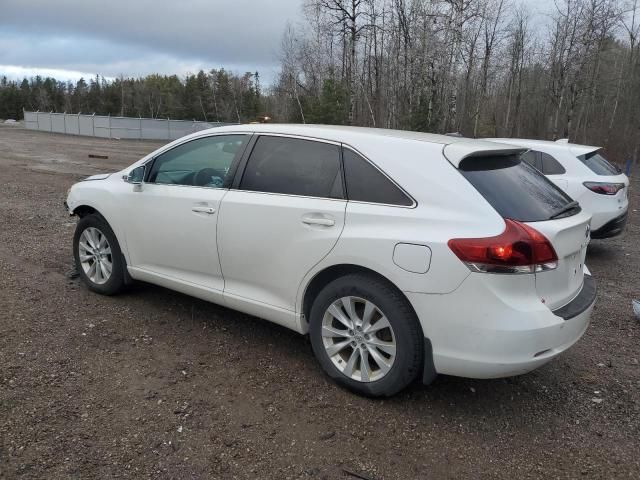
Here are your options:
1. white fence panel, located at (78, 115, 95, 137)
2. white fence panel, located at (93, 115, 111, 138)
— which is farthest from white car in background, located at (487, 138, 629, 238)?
A: white fence panel, located at (78, 115, 95, 137)

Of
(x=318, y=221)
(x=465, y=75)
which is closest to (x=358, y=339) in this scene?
(x=318, y=221)

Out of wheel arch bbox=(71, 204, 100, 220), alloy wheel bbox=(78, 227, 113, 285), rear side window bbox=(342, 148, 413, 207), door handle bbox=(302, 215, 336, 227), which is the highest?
rear side window bbox=(342, 148, 413, 207)

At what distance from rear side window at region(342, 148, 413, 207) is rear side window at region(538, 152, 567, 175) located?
4.77m

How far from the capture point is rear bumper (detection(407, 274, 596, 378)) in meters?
2.82

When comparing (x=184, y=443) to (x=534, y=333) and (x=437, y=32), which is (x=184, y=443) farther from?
(x=437, y=32)

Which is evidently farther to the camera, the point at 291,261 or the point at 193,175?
the point at 193,175

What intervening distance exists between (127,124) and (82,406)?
42.7 metres

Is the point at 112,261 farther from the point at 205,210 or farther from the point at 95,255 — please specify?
the point at 205,210

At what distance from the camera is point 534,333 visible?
2.85 metres

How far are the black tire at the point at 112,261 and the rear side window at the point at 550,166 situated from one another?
221 inches

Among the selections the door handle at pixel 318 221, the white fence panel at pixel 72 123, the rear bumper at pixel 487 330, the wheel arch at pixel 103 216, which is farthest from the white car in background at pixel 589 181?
the white fence panel at pixel 72 123

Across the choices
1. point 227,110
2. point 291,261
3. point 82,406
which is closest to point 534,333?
point 291,261

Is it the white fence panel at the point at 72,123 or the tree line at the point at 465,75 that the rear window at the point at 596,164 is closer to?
the tree line at the point at 465,75

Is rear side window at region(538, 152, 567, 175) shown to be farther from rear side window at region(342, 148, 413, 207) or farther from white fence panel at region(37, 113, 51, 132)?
white fence panel at region(37, 113, 51, 132)
